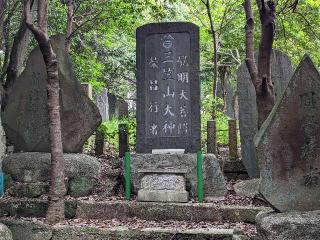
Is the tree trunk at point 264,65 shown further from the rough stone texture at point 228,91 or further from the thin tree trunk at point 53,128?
the rough stone texture at point 228,91

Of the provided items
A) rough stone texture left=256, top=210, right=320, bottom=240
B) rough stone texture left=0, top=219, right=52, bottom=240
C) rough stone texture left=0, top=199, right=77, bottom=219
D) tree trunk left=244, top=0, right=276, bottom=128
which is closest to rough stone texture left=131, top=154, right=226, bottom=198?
tree trunk left=244, top=0, right=276, bottom=128

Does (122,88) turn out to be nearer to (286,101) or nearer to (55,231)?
(55,231)

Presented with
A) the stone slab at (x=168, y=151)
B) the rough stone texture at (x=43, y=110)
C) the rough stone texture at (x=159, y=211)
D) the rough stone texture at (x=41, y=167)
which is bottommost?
the rough stone texture at (x=159, y=211)

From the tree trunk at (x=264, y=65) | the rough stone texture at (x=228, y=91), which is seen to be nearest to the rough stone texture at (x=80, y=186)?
the tree trunk at (x=264, y=65)

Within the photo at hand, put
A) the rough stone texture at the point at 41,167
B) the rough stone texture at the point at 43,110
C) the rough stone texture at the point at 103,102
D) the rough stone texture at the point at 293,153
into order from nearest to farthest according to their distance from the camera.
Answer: the rough stone texture at the point at 293,153, the rough stone texture at the point at 41,167, the rough stone texture at the point at 43,110, the rough stone texture at the point at 103,102

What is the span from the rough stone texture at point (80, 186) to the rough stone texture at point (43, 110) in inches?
28.5

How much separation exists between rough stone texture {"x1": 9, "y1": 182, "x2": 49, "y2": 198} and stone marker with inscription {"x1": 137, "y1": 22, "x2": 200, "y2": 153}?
1956 mm

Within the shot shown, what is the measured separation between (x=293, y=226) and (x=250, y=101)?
5640mm

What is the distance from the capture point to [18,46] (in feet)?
36.2

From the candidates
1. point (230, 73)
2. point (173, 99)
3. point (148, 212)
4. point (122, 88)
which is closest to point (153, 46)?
point (173, 99)

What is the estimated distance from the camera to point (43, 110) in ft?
29.9

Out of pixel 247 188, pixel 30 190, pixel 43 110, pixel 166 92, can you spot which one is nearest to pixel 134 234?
pixel 30 190

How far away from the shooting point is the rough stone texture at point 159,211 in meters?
7.53

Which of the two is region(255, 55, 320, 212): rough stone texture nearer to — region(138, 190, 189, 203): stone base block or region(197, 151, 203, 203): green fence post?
region(138, 190, 189, 203): stone base block
